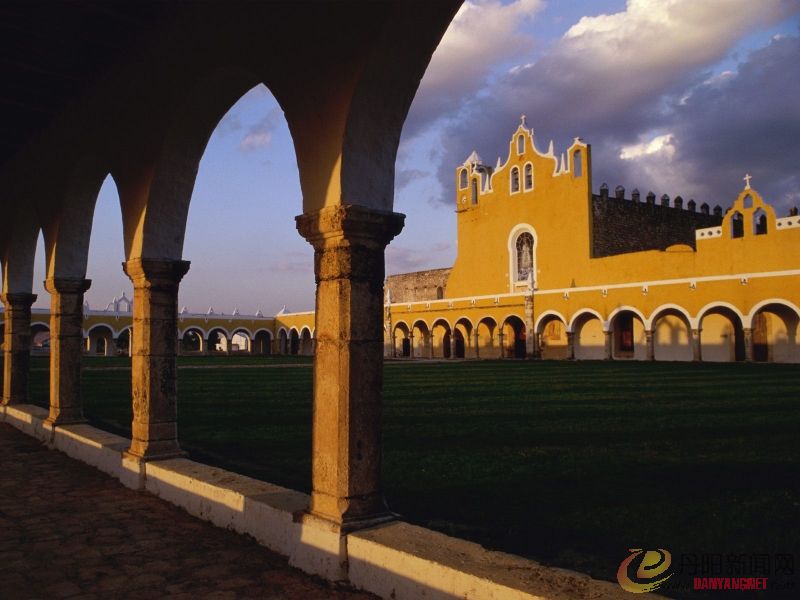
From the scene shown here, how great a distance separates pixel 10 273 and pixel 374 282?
24.9 feet

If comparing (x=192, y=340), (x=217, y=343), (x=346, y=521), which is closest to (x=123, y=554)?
(x=346, y=521)

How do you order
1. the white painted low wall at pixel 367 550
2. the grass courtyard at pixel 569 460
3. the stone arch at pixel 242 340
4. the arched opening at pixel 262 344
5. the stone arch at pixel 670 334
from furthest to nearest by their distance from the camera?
the arched opening at pixel 262 344
the stone arch at pixel 242 340
the stone arch at pixel 670 334
the grass courtyard at pixel 569 460
the white painted low wall at pixel 367 550

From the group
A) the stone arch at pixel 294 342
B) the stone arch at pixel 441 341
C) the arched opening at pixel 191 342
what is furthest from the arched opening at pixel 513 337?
the arched opening at pixel 191 342

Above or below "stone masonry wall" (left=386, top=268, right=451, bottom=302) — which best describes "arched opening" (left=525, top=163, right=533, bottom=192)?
above

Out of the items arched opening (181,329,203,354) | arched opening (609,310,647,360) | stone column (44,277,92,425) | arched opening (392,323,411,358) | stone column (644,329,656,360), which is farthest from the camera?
A: arched opening (181,329,203,354)

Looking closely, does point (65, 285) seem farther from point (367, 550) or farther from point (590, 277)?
point (590, 277)

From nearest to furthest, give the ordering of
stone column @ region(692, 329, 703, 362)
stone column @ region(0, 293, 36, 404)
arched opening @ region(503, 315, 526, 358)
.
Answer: stone column @ region(0, 293, 36, 404) → stone column @ region(692, 329, 703, 362) → arched opening @ region(503, 315, 526, 358)

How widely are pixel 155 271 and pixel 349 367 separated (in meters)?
2.60

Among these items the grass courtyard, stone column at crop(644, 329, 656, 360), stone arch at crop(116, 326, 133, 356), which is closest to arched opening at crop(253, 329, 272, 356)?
stone arch at crop(116, 326, 133, 356)

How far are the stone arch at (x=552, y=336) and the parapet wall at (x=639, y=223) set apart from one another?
3.54 meters

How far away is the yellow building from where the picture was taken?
22.2 m

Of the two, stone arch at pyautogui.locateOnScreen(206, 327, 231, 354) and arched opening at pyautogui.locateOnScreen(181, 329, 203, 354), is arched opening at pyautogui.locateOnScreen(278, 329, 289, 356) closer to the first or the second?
stone arch at pyautogui.locateOnScreen(206, 327, 231, 354)

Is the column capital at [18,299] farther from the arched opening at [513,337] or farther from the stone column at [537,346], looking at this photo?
the arched opening at [513,337]

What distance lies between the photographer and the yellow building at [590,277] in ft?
72.7
